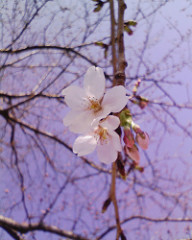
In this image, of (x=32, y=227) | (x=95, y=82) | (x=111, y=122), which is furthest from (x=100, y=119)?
(x=32, y=227)

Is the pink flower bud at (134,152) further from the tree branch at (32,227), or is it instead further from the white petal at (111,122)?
the tree branch at (32,227)

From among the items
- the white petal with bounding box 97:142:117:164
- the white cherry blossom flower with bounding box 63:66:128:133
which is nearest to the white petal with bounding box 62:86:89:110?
the white cherry blossom flower with bounding box 63:66:128:133

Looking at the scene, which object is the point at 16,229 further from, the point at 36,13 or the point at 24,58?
the point at 36,13

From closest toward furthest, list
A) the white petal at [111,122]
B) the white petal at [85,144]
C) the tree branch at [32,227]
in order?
the white petal at [111,122], the white petal at [85,144], the tree branch at [32,227]

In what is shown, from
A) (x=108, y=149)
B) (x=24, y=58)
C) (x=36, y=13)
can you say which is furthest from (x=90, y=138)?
(x=24, y=58)

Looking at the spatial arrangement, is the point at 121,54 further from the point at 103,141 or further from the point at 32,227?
the point at 32,227

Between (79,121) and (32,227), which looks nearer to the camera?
(79,121)

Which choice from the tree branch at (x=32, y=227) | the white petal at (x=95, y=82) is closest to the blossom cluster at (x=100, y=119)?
the white petal at (x=95, y=82)
